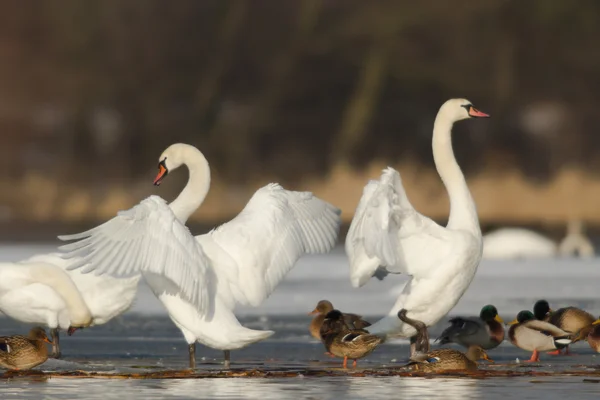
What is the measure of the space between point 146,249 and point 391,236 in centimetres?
165

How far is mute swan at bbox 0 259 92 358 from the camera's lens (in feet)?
32.0

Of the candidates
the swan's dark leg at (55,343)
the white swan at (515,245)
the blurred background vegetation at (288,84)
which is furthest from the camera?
the blurred background vegetation at (288,84)

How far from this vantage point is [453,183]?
32.3 feet

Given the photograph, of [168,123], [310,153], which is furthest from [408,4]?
[168,123]

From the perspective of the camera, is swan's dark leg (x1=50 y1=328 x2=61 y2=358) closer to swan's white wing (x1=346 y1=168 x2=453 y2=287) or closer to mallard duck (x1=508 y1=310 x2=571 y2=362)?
swan's white wing (x1=346 y1=168 x2=453 y2=287)

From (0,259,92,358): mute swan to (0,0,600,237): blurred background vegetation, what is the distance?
17439mm

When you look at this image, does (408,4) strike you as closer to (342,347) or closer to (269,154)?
(269,154)

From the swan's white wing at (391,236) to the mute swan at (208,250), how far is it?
504mm

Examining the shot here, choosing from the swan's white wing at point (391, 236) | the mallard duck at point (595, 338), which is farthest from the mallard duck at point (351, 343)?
the mallard duck at point (595, 338)

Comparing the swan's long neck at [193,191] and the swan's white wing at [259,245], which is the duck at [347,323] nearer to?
the swan's white wing at [259,245]

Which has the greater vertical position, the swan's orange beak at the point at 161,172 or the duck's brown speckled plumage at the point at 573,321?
the swan's orange beak at the point at 161,172

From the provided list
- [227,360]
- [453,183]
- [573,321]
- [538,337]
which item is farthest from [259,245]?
[573,321]

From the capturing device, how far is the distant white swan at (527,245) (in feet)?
57.3

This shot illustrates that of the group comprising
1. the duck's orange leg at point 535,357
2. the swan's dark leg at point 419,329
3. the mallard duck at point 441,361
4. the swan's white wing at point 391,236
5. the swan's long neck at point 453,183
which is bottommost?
the mallard duck at point 441,361
